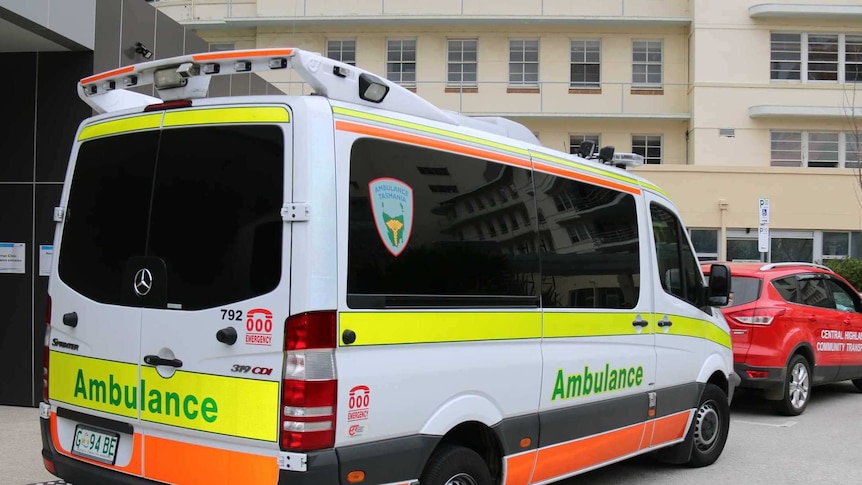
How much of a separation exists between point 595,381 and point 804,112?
22.5 meters

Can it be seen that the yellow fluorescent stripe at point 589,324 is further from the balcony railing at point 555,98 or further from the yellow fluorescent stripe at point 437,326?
the balcony railing at point 555,98

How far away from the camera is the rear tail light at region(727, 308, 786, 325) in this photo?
9.30 meters

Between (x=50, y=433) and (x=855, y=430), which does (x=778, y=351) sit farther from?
(x=50, y=433)

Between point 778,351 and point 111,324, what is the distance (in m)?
7.71

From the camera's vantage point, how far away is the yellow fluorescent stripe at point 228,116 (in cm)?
364

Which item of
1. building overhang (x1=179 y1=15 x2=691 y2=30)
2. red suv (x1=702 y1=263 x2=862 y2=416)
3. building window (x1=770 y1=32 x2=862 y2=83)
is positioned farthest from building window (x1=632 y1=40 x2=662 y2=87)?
red suv (x1=702 y1=263 x2=862 y2=416)

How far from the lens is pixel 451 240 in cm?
420

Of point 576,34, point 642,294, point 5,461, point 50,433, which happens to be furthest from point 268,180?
point 576,34

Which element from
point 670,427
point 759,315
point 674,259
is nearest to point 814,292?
point 759,315

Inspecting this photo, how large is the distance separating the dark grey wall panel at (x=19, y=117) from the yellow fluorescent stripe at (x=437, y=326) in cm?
662

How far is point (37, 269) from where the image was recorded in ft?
29.1

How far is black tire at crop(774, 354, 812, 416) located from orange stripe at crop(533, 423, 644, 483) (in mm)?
4323

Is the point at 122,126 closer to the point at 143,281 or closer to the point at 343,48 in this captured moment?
the point at 143,281

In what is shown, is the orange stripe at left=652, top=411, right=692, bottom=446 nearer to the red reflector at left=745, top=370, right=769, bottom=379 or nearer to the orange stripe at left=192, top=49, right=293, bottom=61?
the red reflector at left=745, top=370, right=769, bottom=379
